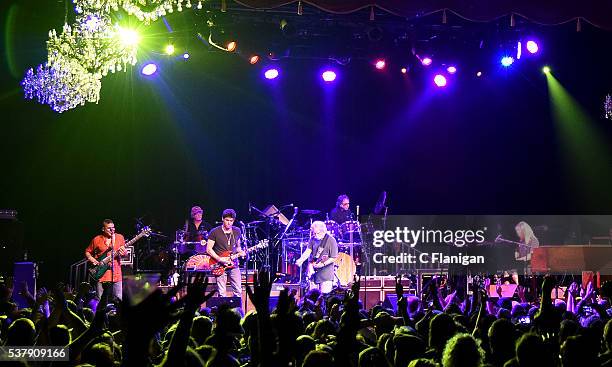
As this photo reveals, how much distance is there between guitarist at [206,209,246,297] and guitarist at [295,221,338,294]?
161cm

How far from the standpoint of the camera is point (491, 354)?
173 inches

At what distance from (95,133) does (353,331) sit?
14648 millimetres

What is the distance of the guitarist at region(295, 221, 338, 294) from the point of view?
43.2ft

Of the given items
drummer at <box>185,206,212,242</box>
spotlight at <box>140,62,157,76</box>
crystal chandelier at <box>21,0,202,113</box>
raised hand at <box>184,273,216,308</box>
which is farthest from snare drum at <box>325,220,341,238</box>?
raised hand at <box>184,273,216,308</box>

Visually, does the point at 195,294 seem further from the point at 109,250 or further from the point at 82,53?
the point at 109,250

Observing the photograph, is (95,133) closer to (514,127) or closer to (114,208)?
(114,208)

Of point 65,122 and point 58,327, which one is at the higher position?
point 65,122

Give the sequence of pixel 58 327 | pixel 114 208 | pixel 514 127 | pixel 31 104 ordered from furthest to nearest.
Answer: pixel 514 127, pixel 114 208, pixel 31 104, pixel 58 327

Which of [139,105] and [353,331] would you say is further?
[139,105]

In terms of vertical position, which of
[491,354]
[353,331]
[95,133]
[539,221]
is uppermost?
[95,133]

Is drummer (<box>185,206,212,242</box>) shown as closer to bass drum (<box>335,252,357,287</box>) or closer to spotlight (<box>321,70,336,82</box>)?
bass drum (<box>335,252,357,287</box>)

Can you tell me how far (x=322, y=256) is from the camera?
13.2 m

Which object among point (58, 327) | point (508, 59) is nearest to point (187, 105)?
point (508, 59)

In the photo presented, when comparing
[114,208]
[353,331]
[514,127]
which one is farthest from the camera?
[514,127]
